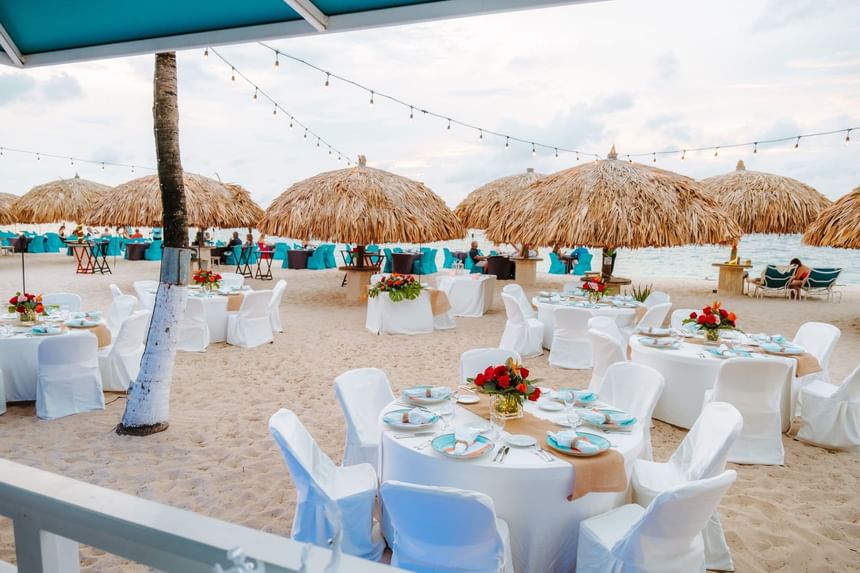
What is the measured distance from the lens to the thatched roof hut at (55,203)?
19703mm

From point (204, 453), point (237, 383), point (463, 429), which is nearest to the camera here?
point (463, 429)

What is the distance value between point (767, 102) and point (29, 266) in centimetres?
2318

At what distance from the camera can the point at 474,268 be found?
1672 cm

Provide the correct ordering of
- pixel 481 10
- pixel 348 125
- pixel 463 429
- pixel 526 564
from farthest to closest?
pixel 348 125 → pixel 463 429 → pixel 526 564 → pixel 481 10

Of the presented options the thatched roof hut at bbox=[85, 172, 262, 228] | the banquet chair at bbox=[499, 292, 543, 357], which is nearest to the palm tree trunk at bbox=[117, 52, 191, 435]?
the banquet chair at bbox=[499, 292, 543, 357]

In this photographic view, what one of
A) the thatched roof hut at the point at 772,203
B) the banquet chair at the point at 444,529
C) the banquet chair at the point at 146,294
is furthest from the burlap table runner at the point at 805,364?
the thatched roof hut at the point at 772,203

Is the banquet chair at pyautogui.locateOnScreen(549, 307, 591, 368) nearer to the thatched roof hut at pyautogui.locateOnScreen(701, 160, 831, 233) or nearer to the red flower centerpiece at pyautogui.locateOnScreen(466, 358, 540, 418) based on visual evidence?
the red flower centerpiece at pyautogui.locateOnScreen(466, 358, 540, 418)

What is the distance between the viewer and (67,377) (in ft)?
16.3

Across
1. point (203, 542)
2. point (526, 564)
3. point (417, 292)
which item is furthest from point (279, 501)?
point (417, 292)

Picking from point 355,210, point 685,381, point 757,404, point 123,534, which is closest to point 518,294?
point 685,381

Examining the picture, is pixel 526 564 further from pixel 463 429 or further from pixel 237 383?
pixel 237 383

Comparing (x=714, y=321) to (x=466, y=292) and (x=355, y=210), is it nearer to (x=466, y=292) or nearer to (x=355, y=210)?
(x=466, y=292)

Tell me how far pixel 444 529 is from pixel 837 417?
402 centimetres

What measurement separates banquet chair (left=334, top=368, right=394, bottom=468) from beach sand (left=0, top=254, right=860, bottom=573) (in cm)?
56
